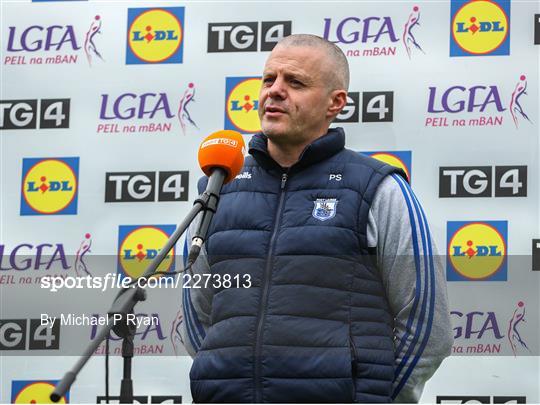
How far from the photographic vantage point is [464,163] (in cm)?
334

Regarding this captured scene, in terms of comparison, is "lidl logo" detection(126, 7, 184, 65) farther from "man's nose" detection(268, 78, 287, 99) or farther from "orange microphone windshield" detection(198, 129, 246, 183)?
"orange microphone windshield" detection(198, 129, 246, 183)

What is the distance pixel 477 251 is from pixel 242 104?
0.93m

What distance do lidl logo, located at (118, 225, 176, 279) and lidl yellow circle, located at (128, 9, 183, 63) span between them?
0.60m

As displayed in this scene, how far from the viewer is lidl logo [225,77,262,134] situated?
3.50 metres

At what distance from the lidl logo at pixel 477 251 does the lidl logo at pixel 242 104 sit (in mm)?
752

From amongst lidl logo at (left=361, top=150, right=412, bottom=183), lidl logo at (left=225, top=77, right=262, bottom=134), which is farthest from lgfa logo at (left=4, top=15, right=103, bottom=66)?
lidl logo at (left=361, top=150, right=412, bottom=183)

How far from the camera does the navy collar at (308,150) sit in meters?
2.32

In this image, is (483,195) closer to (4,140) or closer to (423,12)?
(423,12)

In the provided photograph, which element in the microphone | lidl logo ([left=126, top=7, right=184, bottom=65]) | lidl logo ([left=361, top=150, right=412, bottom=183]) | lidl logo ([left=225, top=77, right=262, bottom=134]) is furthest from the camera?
lidl logo ([left=126, top=7, right=184, bottom=65])

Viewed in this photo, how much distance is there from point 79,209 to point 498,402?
5.00 feet

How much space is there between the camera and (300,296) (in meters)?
2.18

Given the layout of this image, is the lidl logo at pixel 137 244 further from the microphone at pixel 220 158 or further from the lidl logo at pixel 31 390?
the microphone at pixel 220 158

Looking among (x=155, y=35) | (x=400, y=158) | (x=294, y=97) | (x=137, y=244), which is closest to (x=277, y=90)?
(x=294, y=97)

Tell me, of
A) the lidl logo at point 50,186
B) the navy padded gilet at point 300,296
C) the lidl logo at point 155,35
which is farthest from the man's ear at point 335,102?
the lidl logo at point 50,186
